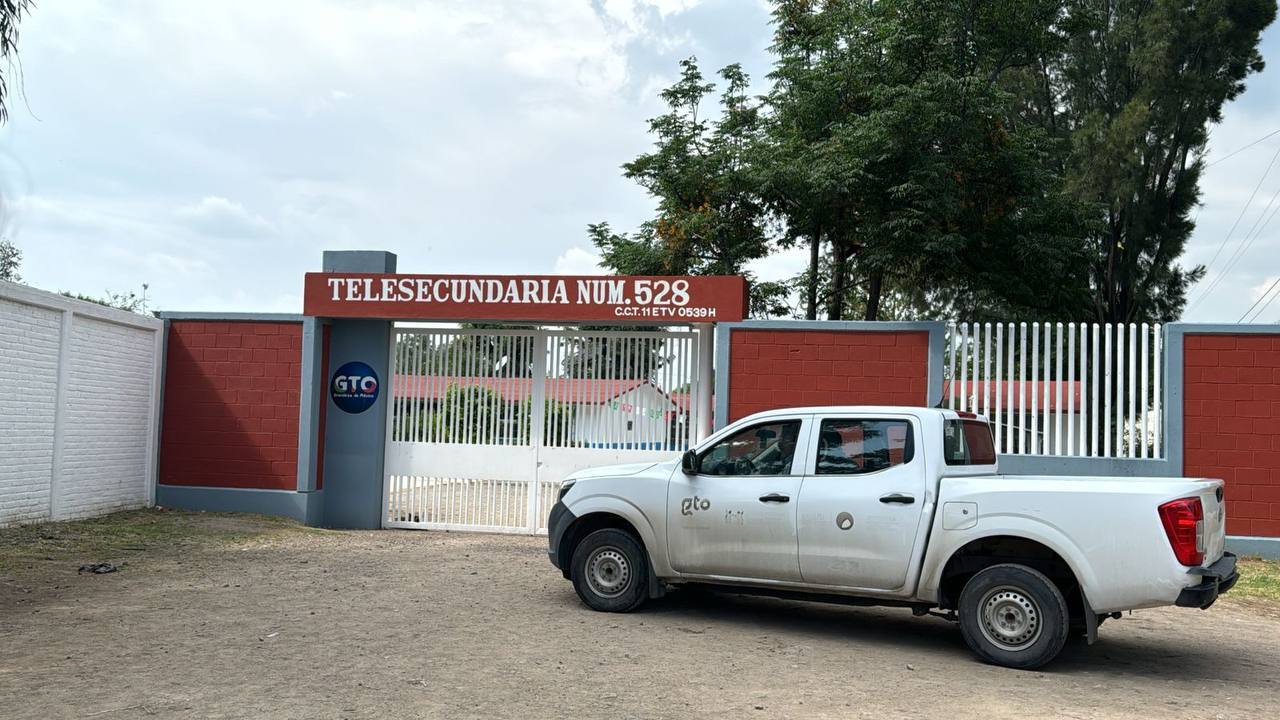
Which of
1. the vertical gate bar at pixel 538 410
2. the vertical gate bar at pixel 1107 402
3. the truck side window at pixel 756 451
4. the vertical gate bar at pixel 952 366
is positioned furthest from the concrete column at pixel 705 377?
the truck side window at pixel 756 451

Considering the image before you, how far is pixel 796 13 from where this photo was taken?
27.1 m

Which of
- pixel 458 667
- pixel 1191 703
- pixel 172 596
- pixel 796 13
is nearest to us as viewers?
pixel 1191 703

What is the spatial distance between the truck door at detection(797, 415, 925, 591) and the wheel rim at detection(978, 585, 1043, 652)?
1.94ft

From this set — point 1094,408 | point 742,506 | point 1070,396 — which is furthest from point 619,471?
point 1094,408

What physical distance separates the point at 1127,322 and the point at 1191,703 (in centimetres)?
2436

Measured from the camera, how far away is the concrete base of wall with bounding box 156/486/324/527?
13.7m

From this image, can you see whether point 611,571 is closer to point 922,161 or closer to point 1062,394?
point 1062,394

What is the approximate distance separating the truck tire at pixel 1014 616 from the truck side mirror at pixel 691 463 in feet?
7.09

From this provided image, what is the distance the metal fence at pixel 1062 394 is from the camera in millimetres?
11945

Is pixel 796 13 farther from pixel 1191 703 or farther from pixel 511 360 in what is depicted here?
pixel 1191 703

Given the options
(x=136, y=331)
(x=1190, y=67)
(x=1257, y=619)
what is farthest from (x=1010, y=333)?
(x=1190, y=67)

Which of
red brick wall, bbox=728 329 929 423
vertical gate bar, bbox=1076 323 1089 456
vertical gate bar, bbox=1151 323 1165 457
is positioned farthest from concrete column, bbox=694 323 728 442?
vertical gate bar, bbox=1151 323 1165 457

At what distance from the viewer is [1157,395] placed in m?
12.0

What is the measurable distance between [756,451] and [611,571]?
5.07ft
